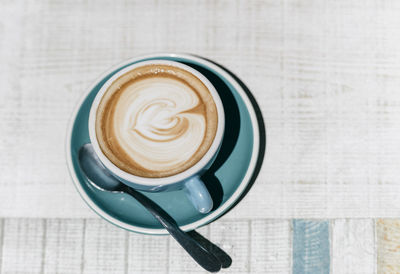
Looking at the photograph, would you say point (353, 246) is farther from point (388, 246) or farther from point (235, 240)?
point (235, 240)

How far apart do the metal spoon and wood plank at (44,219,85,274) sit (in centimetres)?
11

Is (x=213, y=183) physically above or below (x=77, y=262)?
above

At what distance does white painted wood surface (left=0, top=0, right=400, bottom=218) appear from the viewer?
2.44 ft

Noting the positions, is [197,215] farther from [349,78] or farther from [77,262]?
[349,78]

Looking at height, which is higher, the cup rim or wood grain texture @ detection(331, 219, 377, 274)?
the cup rim

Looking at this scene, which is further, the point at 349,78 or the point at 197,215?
the point at 349,78

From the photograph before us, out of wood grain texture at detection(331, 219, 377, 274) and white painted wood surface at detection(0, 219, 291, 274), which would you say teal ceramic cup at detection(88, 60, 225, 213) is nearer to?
white painted wood surface at detection(0, 219, 291, 274)

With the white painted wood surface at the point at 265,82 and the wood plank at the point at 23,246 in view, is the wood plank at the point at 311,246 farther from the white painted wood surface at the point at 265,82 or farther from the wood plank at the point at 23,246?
the wood plank at the point at 23,246

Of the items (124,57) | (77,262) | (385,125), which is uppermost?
(124,57)

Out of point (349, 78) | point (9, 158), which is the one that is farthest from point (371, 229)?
point (9, 158)

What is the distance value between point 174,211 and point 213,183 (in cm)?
7

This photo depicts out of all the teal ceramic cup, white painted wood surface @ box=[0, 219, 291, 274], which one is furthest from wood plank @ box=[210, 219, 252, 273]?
the teal ceramic cup

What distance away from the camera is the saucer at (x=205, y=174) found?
667 mm

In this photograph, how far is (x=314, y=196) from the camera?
0.74 metres
